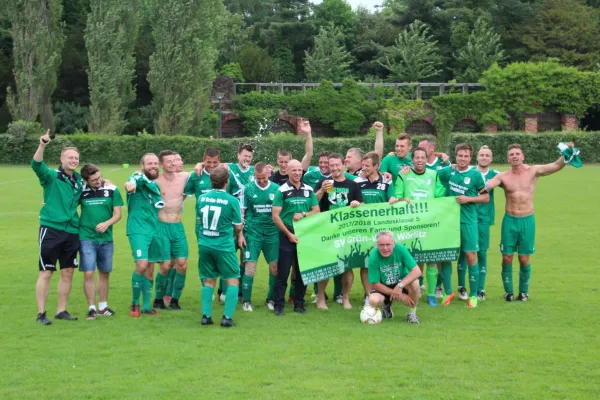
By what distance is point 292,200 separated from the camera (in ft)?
33.1

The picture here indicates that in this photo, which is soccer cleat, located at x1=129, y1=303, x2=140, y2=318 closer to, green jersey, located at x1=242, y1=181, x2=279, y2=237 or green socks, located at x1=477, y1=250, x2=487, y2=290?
green jersey, located at x1=242, y1=181, x2=279, y2=237

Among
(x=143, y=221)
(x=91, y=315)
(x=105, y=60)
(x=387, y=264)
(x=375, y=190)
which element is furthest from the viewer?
(x=105, y=60)

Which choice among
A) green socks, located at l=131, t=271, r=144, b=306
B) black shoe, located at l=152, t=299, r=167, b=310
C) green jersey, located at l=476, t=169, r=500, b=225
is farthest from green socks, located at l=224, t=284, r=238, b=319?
green jersey, located at l=476, t=169, r=500, b=225

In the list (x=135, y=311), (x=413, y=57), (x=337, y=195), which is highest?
(x=413, y=57)

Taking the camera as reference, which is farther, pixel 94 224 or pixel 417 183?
pixel 417 183

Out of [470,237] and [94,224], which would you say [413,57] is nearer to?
[470,237]

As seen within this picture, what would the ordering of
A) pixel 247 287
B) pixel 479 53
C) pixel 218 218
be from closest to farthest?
pixel 218 218, pixel 247 287, pixel 479 53

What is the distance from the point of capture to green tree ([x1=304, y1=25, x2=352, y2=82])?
6384 cm

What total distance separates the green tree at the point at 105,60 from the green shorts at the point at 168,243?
4182 cm

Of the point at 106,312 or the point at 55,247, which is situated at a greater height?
the point at 55,247

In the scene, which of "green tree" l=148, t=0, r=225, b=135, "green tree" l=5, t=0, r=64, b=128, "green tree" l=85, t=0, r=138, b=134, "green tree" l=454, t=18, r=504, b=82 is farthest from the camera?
"green tree" l=454, t=18, r=504, b=82

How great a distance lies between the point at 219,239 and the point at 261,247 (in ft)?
4.41

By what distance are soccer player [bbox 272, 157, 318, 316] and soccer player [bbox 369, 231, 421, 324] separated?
44.9 inches

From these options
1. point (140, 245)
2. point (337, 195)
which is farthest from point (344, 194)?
point (140, 245)
